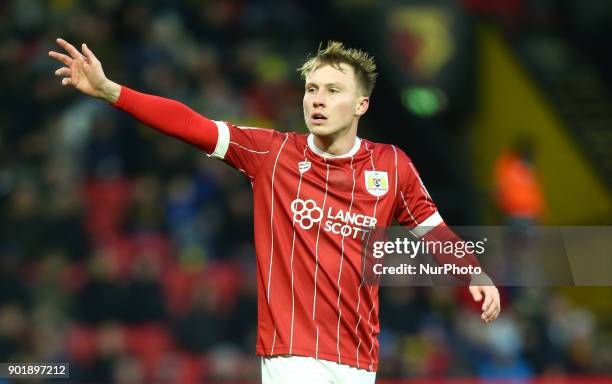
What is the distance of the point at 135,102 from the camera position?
497 centimetres

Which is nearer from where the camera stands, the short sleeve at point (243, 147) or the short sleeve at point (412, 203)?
the short sleeve at point (243, 147)

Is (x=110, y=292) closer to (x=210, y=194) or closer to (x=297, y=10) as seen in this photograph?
(x=210, y=194)

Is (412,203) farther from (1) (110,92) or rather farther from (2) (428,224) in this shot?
(1) (110,92)

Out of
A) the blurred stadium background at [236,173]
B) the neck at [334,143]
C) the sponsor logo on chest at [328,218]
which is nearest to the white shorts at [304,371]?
the sponsor logo on chest at [328,218]

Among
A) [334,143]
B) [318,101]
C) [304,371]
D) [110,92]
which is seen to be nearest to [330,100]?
[318,101]

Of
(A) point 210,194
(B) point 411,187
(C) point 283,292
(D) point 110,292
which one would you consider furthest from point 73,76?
(A) point 210,194

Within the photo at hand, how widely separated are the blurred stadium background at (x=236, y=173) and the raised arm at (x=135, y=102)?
5.11 metres

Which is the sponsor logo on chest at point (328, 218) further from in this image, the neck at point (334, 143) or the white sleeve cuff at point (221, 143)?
the white sleeve cuff at point (221, 143)

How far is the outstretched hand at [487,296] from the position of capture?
5184 millimetres

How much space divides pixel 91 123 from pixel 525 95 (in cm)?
587

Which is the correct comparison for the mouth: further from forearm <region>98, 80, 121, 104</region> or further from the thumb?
the thumb

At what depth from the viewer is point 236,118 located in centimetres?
1265

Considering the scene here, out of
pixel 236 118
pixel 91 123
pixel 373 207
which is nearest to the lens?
pixel 373 207

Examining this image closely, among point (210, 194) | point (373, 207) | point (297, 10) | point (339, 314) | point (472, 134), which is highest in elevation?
point (297, 10)
